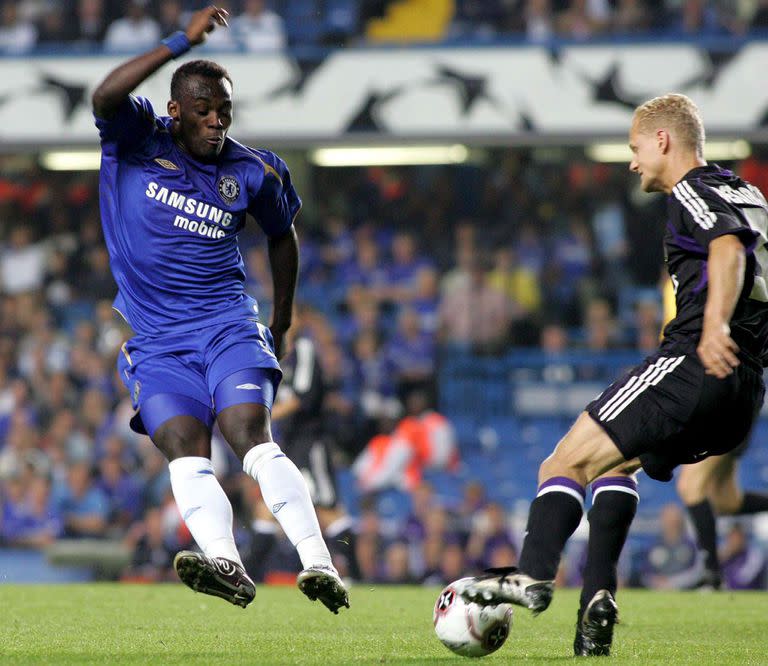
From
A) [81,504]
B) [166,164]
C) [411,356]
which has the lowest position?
[81,504]

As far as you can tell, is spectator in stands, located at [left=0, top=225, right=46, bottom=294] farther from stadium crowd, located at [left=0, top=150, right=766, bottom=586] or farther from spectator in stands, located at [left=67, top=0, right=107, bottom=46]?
spectator in stands, located at [left=67, top=0, right=107, bottom=46]

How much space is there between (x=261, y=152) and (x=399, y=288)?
1107 cm

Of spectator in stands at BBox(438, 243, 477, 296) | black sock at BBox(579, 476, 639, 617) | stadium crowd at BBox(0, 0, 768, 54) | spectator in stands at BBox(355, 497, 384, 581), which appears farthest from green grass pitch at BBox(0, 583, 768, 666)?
stadium crowd at BBox(0, 0, 768, 54)

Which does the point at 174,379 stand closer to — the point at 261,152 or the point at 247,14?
the point at 261,152

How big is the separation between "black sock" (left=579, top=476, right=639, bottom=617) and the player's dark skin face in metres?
2.13

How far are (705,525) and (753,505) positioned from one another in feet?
1.78

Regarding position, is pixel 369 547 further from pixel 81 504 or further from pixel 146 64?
pixel 146 64

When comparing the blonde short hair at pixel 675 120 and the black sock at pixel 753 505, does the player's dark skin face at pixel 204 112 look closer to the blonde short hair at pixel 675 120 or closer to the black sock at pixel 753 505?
the blonde short hair at pixel 675 120

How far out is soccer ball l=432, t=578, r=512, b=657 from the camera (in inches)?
195

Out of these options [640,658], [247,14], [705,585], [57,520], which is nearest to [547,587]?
[640,658]

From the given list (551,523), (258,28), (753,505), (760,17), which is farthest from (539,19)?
(551,523)

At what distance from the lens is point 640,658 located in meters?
5.11

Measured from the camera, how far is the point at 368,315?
16.3 meters

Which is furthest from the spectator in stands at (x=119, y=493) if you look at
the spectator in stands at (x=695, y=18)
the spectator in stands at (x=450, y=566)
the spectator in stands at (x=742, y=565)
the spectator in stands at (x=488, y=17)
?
the spectator in stands at (x=695, y=18)
